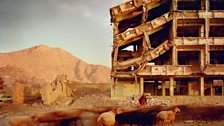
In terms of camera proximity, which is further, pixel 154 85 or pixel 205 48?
pixel 154 85

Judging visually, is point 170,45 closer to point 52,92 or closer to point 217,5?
point 217,5

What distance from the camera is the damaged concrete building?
171ft

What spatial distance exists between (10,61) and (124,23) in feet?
488

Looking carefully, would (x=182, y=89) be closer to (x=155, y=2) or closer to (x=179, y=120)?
(x=155, y=2)

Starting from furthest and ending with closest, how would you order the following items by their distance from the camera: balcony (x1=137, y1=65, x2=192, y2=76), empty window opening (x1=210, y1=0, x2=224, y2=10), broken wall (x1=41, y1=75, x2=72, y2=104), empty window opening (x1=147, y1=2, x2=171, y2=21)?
empty window opening (x1=147, y1=2, x2=171, y2=21) → empty window opening (x1=210, y1=0, x2=224, y2=10) → balcony (x1=137, y1=65, x2=192, y2=76) → broken wall (x1=41, y1=75, x2=72, y2=104)

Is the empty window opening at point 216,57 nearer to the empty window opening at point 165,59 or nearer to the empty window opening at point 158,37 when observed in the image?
the empty window opening at point 165,59

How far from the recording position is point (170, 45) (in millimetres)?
53062

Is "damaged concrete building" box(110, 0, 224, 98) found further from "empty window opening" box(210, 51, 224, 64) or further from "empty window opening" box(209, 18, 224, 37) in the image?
"empty window opening" box(210, 51, 224, 64)

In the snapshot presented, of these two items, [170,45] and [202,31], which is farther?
[202,31]

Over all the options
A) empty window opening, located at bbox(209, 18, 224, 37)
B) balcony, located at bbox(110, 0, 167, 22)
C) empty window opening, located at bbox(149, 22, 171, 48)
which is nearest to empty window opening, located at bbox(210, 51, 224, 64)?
empty window opening, located at bbox(209, 18, 224, 37)

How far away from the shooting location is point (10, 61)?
19338cm

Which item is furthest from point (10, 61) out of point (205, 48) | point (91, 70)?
point (205, 48)

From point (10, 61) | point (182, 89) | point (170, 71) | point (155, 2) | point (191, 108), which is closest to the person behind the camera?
point (191, 108)

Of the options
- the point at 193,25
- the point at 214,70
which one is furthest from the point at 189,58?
the point at 214,70
